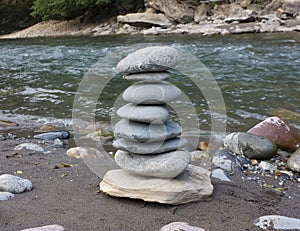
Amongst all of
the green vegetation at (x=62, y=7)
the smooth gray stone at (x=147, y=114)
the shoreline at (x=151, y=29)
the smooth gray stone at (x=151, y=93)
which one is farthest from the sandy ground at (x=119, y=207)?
the green vegetation at (x=62, y=7)

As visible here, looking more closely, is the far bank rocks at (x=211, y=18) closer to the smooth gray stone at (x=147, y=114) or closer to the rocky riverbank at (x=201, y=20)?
the rocky riverbank at (x=201, y=20)

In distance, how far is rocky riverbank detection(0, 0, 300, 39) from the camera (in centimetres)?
1897

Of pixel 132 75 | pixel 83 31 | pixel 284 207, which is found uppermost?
pixel 132 75

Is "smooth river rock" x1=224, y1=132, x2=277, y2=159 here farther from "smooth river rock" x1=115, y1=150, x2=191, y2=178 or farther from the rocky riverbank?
the rocky riverbank

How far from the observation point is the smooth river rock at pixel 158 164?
9.35 ft

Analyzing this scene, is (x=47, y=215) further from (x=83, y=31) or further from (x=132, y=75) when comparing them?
(x=83, y=31)

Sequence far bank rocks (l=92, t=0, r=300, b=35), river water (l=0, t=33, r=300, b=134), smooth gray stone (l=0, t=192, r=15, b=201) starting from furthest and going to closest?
far bank rocks (l=92, t=0, r=300, b=35), river water (l=0, t=33, r=300, b=134), smooth gray stone (l=0, t=192, r=15, b=201)

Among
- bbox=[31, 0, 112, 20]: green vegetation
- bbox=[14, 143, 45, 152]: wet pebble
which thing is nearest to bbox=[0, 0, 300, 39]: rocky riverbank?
bbox=[31, 0, 112, 20]: green vegetation

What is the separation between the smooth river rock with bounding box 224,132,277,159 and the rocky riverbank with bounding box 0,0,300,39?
47.0ft

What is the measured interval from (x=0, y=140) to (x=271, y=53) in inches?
348

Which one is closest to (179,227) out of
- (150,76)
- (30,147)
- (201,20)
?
(150,76)

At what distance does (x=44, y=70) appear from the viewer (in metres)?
10.9

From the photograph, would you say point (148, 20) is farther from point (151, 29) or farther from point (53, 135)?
point (53, 135)

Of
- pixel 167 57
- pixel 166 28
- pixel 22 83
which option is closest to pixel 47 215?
pixel 167 57
